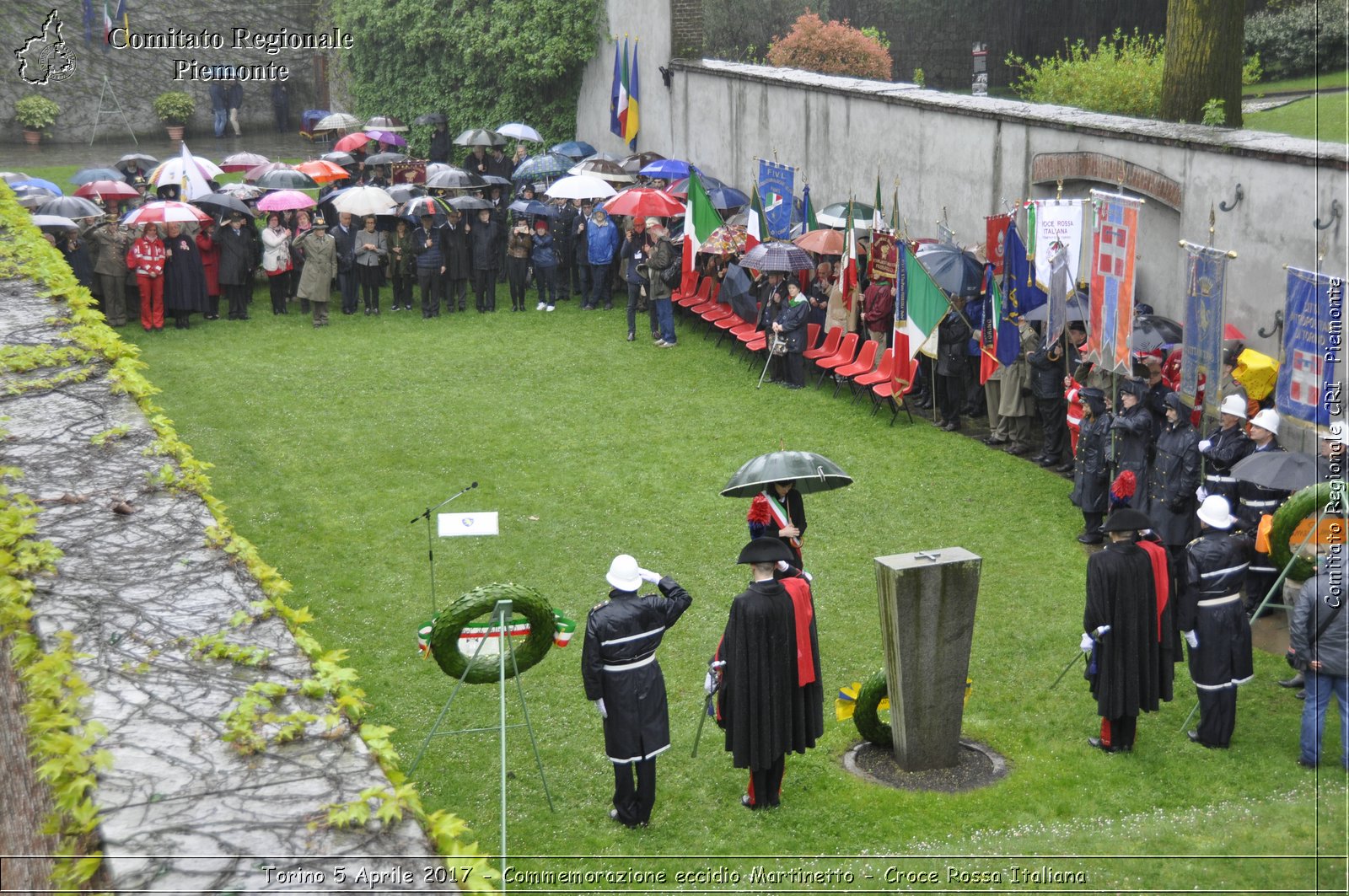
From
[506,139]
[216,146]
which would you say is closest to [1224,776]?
[506,139]

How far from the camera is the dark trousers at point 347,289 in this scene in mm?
21109

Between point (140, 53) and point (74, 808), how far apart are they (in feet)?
118

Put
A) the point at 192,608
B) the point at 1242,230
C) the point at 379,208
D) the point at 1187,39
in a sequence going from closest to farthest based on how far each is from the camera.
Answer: the point at 192,608, the point at 1242,230, the point at 1187,39, the point at 379,208

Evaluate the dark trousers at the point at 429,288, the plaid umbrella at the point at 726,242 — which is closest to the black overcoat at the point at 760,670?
the plaid umbrella at the point at 726,242

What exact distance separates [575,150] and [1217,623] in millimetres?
19574

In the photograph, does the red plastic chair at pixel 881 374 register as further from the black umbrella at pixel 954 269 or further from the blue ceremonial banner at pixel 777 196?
the blue ceremonial banner at pixel 777 196

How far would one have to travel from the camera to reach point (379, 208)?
21.0 m

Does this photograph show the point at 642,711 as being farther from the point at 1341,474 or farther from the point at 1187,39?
the point at 1187,39

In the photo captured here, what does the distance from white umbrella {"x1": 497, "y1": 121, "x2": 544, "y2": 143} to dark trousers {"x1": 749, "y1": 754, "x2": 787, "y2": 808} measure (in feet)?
65.7

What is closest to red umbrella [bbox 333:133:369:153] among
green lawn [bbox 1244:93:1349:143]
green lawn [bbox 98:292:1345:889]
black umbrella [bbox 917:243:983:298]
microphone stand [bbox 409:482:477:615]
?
green lawn [bbox 98:292:1345:889]

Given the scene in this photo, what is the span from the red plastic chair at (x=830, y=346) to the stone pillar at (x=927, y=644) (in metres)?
8.56

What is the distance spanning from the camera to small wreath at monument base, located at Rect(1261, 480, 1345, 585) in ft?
31.3

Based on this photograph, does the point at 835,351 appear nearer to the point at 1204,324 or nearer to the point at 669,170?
the point at 1204,324

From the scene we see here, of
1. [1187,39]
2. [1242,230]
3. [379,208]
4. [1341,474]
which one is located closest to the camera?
[1341,474]
